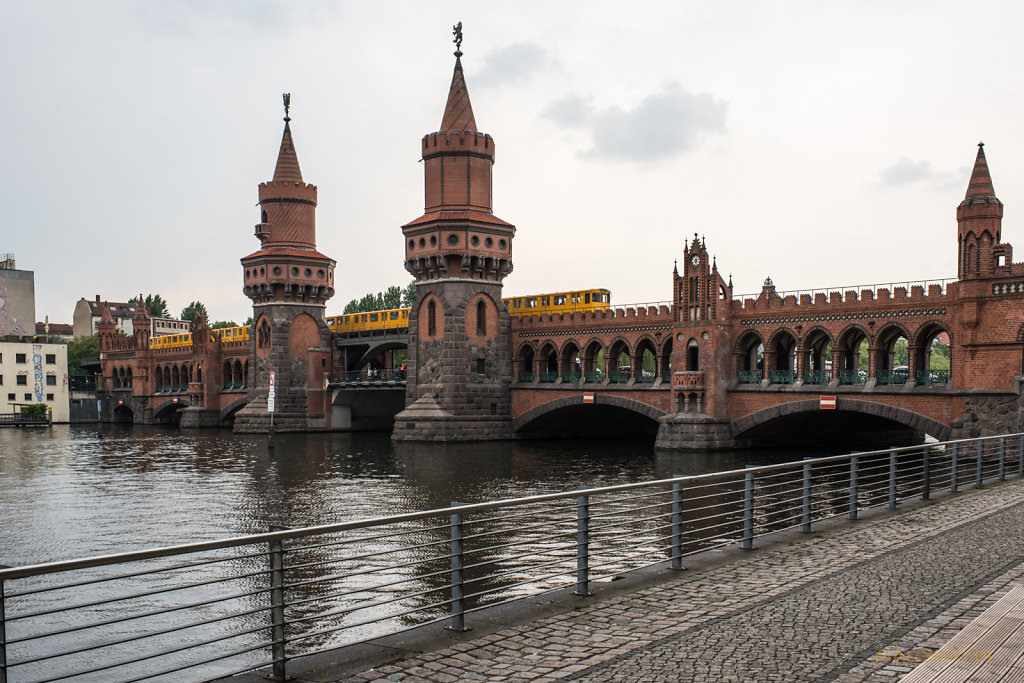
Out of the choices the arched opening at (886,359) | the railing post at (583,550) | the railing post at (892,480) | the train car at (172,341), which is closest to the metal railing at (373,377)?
the train car at (172,341)

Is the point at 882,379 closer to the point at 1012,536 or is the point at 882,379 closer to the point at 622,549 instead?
the point at 622,549

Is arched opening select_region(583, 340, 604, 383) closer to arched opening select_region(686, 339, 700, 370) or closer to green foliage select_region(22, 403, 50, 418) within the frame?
arched opening select_region(686, 339, 700, 370)

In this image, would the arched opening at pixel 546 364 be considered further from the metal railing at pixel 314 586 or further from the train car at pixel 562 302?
the metal railing at pixel 314 586

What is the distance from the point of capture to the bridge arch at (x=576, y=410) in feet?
169

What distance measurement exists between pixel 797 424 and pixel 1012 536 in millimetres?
36283

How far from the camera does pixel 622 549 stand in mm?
19891

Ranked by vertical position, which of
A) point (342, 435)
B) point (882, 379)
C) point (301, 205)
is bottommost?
point (342, 435)

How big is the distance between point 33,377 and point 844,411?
267 ft

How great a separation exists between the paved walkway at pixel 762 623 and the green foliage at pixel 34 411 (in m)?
90.8

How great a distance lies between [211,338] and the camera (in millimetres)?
85000

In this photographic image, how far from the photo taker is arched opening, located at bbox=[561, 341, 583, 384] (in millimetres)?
57219

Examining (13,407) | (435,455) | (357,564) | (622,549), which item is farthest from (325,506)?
(13,407)

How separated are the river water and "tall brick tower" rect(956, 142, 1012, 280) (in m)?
11.9

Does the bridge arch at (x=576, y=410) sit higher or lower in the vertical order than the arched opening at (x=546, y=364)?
lower
